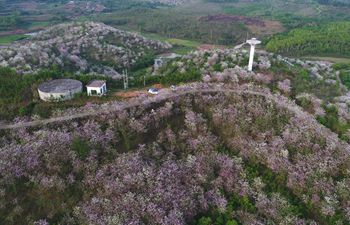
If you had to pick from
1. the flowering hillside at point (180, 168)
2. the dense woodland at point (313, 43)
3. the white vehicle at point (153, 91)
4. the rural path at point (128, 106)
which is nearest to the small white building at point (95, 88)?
the rural path at point (128, 106)

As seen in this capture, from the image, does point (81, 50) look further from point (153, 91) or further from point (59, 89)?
point (153, 91)

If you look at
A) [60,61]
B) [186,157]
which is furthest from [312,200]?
[60,61]

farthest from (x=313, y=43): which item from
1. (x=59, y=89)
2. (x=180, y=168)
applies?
(x=59, y=89)

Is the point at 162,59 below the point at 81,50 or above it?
below

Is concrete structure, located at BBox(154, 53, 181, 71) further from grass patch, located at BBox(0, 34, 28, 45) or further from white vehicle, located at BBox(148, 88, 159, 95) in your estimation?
grass patch, located at BBox(0, 34, 28, 45)

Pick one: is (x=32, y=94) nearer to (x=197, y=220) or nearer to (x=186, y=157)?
(x=186, y=157)

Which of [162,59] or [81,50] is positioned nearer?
[81,50]

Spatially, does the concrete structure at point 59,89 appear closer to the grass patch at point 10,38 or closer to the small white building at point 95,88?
the small white building at point 95,88
